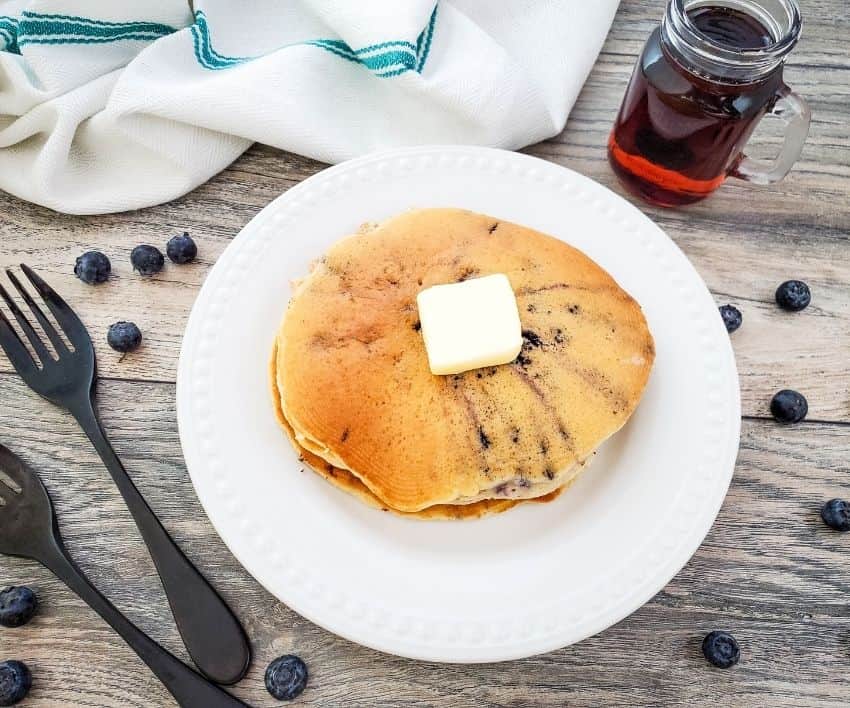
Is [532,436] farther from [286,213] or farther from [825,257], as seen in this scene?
[825,257]

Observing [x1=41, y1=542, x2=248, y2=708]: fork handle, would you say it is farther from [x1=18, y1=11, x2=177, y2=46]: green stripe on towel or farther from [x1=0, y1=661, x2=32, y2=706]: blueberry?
[x1=18, y1=11, x2=177, y2=46]: green stripe on towel

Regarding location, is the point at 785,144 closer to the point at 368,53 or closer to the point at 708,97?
the point at 708,97

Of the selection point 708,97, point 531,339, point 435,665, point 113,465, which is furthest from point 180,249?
point 708,97

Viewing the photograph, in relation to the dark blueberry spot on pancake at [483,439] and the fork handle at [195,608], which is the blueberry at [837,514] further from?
the fork handle at [195,608]

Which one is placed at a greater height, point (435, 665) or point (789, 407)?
point (789, 407)

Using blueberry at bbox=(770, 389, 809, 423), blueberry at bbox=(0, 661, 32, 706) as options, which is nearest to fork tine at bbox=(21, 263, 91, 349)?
blueberry at bbox=(0, 661, 32, 706)

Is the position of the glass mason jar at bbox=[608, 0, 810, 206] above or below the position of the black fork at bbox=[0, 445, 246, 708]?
above
